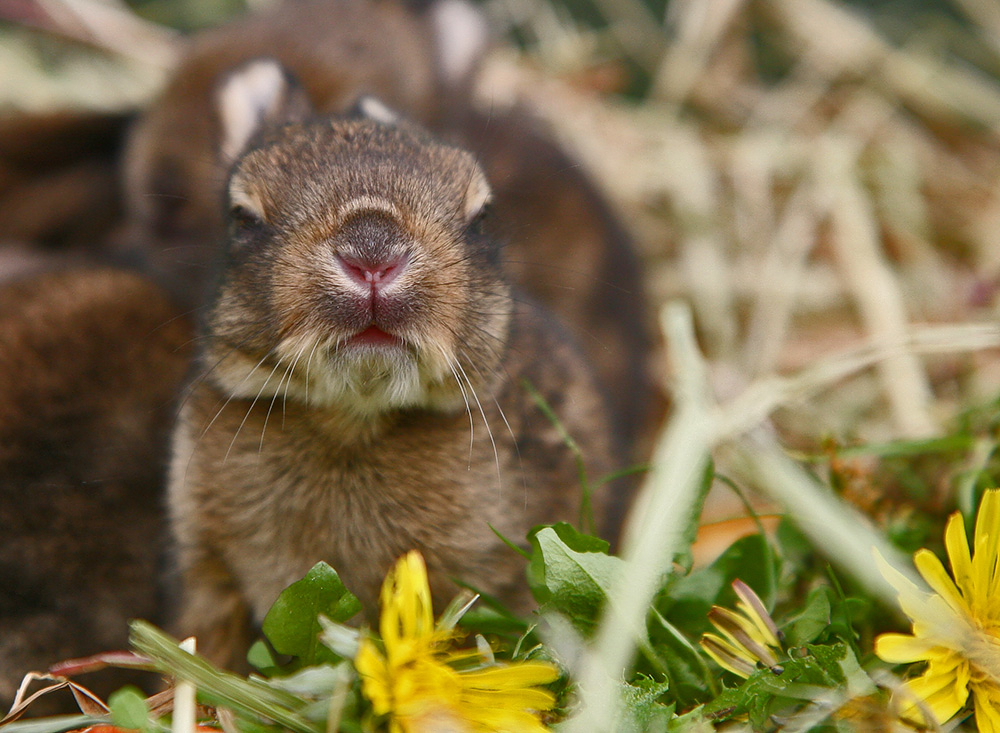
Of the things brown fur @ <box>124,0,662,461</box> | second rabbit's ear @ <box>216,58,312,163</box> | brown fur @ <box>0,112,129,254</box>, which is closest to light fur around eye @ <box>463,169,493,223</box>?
second rabbit's ear @ <box>216,58,312,163</box>

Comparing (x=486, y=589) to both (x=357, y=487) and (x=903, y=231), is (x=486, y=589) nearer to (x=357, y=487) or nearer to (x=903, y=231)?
(x=357, y=487)

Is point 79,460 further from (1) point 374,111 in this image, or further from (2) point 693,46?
(2) point 693,46

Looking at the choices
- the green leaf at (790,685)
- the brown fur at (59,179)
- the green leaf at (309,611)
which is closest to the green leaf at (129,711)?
the green leaf at (309,611)

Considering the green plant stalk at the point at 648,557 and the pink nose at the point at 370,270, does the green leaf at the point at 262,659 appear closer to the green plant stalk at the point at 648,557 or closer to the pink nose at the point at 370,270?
the green plant stalk at the point at 648,557

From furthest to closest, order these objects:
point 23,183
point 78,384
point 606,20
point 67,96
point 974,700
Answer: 1. point 606,20
2. point 67,96
3. point 23,183
4. point 78,384
5. point 974,700

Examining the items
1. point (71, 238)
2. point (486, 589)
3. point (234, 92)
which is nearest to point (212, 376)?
point (486, 589)

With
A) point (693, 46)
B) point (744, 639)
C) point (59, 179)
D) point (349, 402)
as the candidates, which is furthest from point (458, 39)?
point (744, 639)
